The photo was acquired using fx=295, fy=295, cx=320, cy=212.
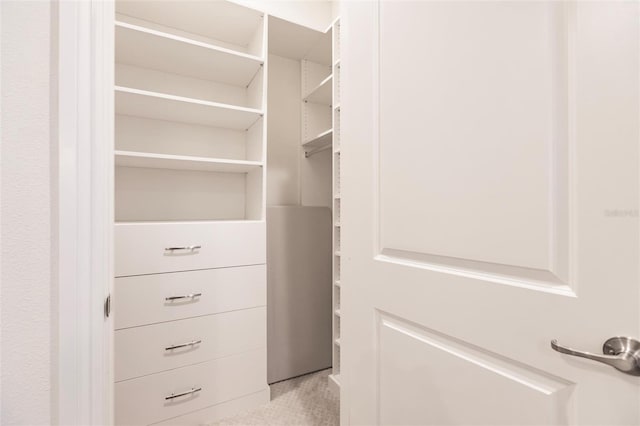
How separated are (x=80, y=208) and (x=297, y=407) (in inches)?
62.0

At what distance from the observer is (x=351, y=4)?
100 cm

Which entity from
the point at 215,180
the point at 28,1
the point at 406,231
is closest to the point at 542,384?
the point at 406,231

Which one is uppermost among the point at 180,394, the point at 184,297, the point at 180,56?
the point at 180,56

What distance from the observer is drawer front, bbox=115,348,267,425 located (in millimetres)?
1363

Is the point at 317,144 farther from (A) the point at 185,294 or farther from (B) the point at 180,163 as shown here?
(A) the point at 185,294

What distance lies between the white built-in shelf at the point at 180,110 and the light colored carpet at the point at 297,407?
1.67 metres

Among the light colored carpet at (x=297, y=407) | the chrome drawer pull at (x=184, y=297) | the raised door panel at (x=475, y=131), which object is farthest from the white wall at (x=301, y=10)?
the light colored carpet at (x=297, y=407)

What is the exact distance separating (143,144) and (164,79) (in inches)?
16.3

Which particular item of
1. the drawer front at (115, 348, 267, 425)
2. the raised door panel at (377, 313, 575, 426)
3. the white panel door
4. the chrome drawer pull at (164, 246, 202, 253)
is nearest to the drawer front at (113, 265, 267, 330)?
the chrome drawer pull at (164, 246, 202, 253)

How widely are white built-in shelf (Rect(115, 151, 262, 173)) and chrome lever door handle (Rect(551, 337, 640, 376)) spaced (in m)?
1.54

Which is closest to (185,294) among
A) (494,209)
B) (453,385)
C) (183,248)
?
(183,248)

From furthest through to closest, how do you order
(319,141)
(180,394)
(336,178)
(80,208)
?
(319,141) → (336,178) → (180,394) → (80,208)

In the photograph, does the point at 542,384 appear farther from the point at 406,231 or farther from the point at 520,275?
the point at 406,231

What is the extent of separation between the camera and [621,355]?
17.8 inches
